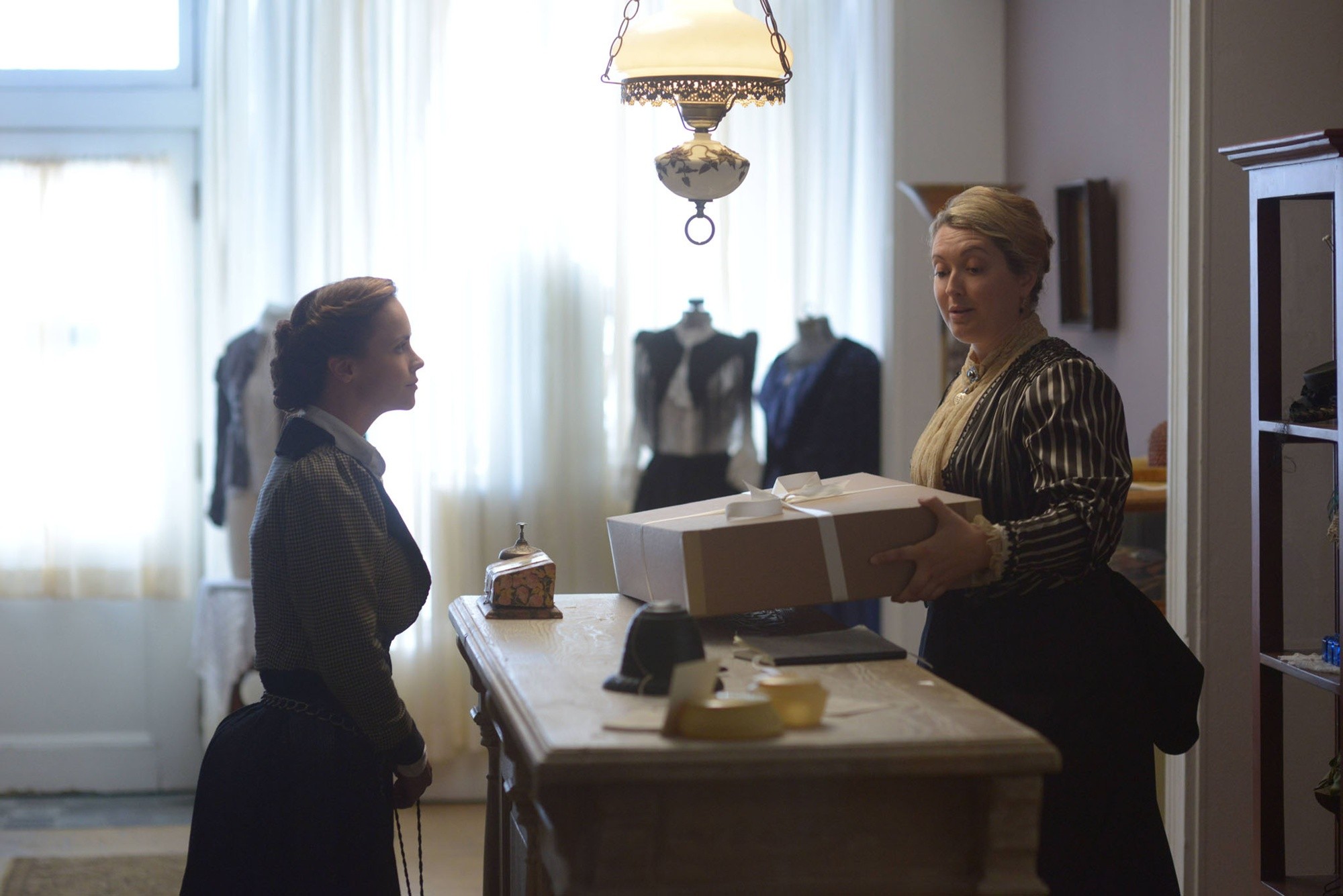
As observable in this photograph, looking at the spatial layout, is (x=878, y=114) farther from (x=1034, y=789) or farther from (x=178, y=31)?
(x=1034, y=789)

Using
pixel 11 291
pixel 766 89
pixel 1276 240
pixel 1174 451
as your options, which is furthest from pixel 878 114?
pixel 11 291

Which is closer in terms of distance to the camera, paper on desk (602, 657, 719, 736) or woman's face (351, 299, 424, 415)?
paper on desk (602, 657, 719, 736)

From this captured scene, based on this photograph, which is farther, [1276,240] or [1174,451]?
[1174,451]

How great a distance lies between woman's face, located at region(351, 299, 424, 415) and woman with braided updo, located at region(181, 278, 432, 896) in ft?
0.10

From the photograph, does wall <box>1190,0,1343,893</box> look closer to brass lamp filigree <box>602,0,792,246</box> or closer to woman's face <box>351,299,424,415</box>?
brass lamp filigree <box>602,0,792,246</box>

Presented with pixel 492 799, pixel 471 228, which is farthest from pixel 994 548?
pixel 471 228

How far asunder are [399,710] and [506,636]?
23 cm

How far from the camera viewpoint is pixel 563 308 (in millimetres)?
4824

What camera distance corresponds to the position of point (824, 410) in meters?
4.75

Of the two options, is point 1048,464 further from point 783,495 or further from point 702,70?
point 702,70

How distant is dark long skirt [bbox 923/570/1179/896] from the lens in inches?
80.6

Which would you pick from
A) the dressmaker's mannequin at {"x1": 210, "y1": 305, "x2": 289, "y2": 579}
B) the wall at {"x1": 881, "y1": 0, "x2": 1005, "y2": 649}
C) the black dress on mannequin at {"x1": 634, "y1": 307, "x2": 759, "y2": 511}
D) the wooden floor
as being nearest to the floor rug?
the wooden floor

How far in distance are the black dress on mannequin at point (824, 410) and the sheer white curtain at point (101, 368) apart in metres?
2.14

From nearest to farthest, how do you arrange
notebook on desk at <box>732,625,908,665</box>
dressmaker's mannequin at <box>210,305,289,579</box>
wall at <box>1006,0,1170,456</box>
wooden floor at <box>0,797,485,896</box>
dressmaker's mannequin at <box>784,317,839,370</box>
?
notebook on desk at <box>732,625,908,665</box>
wall at <box>1006,0,1170,456</box>
wooden floor at <box>0,797,485,896</box>
dressmaker's mannequin at <box>210,305,289,579</box>
dressmaker's mannequin at <box>784,317,839,370</box>
